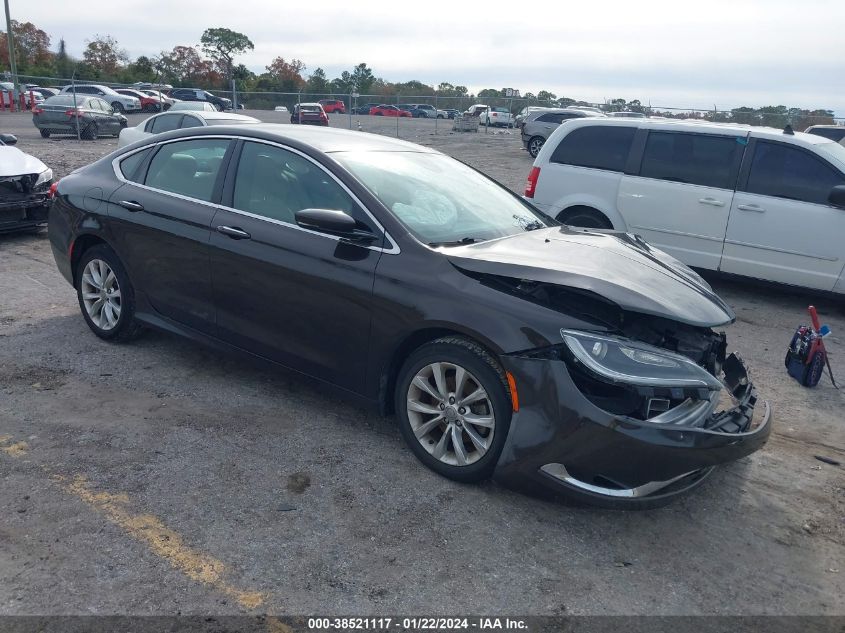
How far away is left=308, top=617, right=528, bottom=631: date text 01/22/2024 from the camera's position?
2.73 metres

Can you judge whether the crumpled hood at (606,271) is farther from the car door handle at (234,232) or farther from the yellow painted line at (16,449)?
the yellow painted line at (16,449)

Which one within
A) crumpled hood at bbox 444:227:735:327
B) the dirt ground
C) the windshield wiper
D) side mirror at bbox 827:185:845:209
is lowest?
the dirt ground

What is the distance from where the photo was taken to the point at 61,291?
7035mm

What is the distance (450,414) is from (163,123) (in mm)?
12291

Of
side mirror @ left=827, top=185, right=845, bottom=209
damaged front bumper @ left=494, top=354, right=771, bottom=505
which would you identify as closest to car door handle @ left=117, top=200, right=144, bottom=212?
damaged front bumper @ left=494, top=354, right=771, bottom=505

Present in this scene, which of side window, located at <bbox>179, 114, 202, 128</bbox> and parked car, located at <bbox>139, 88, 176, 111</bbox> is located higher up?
side window, located at <bbox>179, 114, 202, 128</bbox>

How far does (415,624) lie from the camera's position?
276cm

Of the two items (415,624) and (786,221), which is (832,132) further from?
(415,624)

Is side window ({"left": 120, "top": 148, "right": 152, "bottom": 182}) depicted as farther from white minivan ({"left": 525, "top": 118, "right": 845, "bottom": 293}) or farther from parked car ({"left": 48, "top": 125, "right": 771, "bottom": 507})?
white minivan ({"left": 525, "top": 118, "right": 845, "bottom": 293})

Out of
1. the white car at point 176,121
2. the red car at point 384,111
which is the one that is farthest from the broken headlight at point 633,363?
the red car at point 384,111

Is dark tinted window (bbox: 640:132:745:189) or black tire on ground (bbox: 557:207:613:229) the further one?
black tire on ground (bbox: 557:207:613:229)

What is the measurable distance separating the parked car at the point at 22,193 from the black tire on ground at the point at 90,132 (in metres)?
16.9

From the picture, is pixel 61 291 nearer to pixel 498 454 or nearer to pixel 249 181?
pixel 249 181

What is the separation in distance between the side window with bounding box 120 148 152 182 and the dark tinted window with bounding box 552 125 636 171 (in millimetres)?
4791
